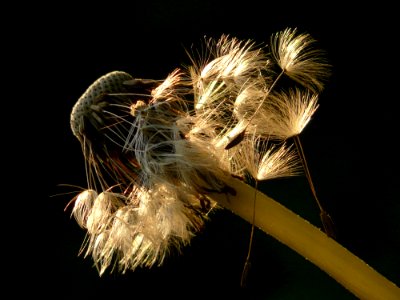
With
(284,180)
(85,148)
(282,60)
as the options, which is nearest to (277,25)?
(284,180)

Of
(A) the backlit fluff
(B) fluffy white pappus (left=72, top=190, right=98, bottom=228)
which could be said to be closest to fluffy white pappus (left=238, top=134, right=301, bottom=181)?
(A) the backlit fluff

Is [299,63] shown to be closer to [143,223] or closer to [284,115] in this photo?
[284,115]

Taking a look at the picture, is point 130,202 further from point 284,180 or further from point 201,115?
point 284,180

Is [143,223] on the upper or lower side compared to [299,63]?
lower

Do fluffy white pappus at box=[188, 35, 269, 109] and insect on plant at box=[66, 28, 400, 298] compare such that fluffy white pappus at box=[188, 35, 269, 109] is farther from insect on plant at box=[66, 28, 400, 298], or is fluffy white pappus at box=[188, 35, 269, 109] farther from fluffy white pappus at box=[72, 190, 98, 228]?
fluffy white pappus at box=[72, 190, 98, 228]

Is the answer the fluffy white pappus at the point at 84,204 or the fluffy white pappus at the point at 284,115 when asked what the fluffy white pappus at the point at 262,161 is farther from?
the fluffy white pappus at the point at 84,204

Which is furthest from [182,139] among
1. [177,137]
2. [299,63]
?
[299,63]

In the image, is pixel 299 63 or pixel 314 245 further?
pixel 299 63
